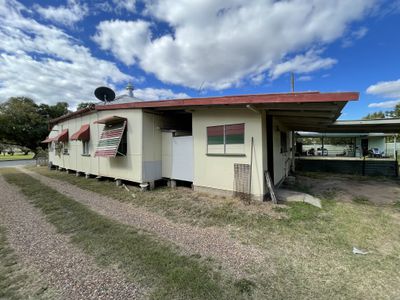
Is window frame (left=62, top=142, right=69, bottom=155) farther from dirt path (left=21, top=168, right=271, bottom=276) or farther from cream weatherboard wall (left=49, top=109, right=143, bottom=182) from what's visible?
dirt path (left=21, top=168, right=271, bottom=276)

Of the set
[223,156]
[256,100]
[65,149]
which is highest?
[256,100]

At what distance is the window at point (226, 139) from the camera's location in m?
6.31

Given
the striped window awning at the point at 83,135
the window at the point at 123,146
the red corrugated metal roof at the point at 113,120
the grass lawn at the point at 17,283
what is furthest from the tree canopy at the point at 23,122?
the grass lawn at the point at 17,283

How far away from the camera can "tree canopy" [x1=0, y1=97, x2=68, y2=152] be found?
28.4 meters

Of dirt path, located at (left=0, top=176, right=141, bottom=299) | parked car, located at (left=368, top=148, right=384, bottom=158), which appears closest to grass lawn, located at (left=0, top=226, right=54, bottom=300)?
dirt path, located at (left=0, top=176, right=141, bottom=299)

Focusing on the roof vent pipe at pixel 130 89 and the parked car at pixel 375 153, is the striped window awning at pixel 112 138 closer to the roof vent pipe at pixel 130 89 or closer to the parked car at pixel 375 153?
the roof vent pipe at pixel 130 89

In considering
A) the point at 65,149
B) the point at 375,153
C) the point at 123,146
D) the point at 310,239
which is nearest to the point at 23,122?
the point at 65,149

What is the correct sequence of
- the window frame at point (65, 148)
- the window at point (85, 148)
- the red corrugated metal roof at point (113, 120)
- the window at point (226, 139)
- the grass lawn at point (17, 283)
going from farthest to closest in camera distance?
the window frame at point (65, 148), the window at point (85, 148), the red corrugated metal roof at point (113, 120), the window at point (226, 139), the grass lawn at point (17, 283)

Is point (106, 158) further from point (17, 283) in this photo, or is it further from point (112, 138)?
point (17, 283)

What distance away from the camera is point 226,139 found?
657 centimetres

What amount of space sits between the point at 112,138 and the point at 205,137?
12.7 feet

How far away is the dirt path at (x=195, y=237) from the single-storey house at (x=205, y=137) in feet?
7.39

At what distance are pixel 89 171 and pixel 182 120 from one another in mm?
5542

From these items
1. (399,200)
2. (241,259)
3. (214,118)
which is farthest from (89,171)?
(399,200)
